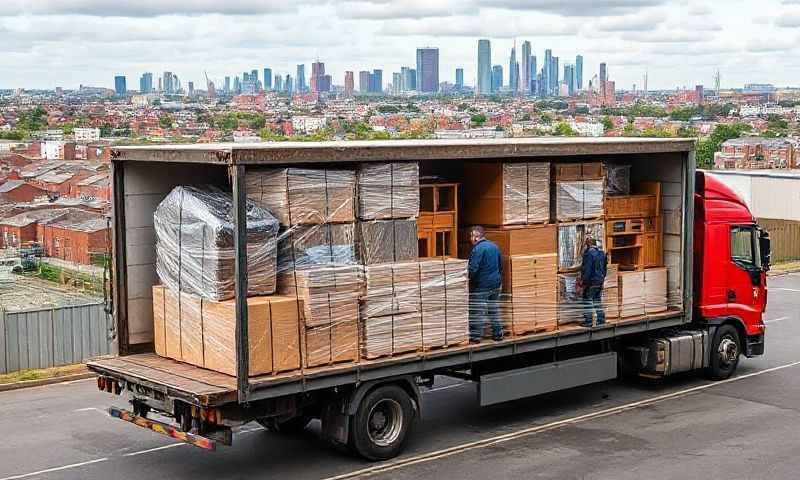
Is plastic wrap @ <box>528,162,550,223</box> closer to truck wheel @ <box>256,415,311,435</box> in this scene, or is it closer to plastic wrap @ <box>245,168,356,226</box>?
plastic wrap @ <box>245,168,356,226</box>

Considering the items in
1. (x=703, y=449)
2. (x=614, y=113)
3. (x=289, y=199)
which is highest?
(x=614, y=113)

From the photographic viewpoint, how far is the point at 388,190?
456 inches

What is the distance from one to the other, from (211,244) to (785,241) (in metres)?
30.8

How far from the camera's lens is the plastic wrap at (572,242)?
529 inches

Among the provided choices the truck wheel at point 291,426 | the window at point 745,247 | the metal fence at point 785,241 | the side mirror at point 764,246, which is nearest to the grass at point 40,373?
the truck wheel at point 291,426

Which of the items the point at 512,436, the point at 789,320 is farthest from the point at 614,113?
the point at 512,436

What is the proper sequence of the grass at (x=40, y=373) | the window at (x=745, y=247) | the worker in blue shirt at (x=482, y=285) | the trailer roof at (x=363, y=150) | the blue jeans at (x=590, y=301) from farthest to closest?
1. the grass at (x=40, y=373)
2. the window at (x=745, y=247)
3. the blue jeans at (x=590, y=301)
4. the worker in blue shirt at (x=482, y=285)
5. the trailer roof at (x=363, y=150)

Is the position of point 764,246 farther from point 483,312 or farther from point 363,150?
point 363,150

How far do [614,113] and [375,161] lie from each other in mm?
169207

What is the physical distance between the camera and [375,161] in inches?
448

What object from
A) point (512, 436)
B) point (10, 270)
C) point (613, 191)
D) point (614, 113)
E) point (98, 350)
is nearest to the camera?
point (512, 436)

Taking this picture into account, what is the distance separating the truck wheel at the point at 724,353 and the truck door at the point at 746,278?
10.7 inches

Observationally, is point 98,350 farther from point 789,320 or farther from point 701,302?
point 789,320

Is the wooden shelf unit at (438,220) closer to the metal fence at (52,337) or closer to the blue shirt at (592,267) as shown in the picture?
the blue shirt at (592,267)
